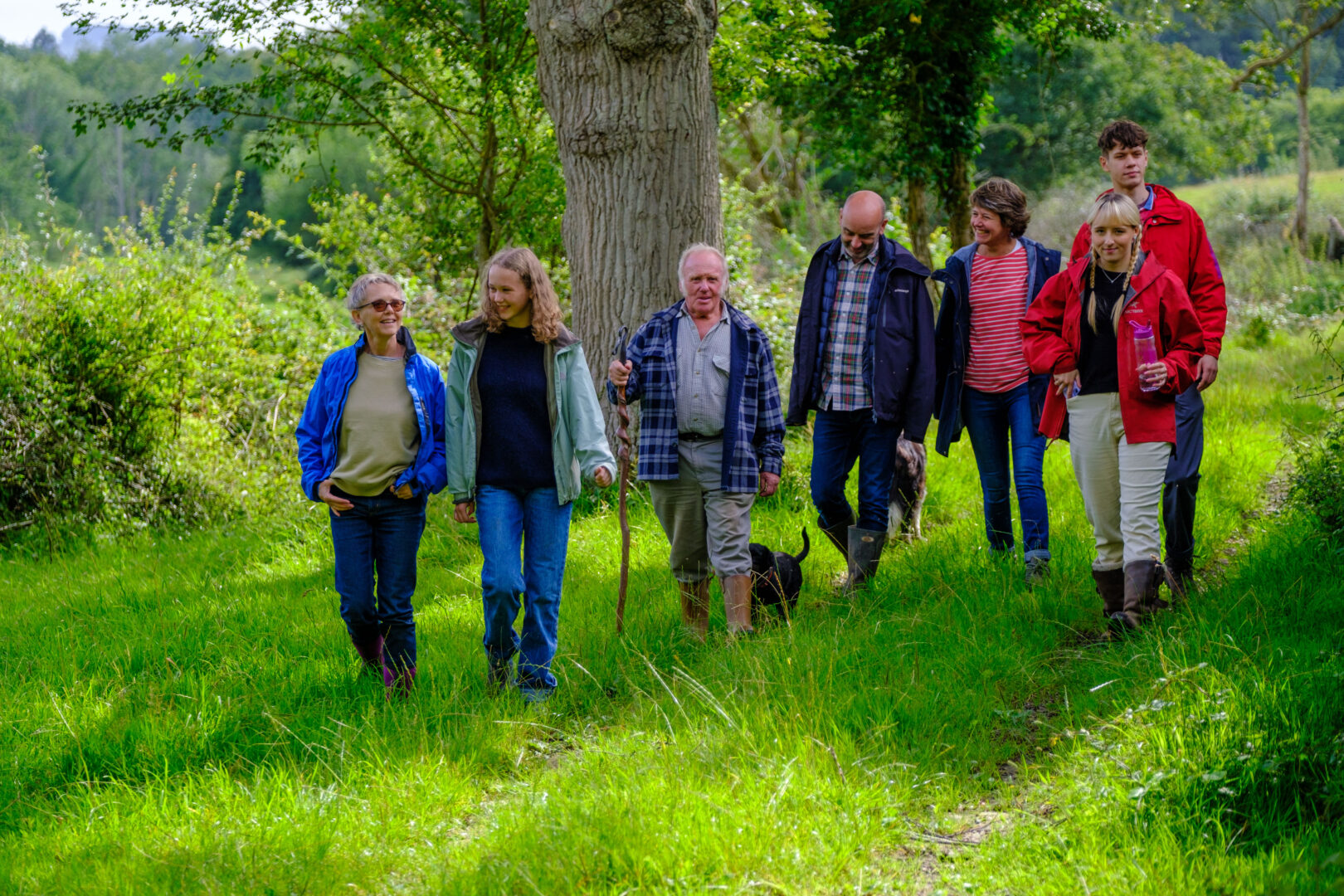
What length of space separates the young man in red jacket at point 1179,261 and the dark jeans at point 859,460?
140 cm

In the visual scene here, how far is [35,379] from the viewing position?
9.54m

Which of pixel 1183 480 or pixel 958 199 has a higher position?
pixel 958 199

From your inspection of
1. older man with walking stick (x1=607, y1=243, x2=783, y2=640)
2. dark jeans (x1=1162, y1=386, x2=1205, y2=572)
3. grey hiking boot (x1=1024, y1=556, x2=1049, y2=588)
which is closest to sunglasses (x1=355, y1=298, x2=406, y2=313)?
older man with walking stick (x1=607, y1=243, x2=783, y2=640)

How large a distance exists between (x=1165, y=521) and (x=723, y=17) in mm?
6774

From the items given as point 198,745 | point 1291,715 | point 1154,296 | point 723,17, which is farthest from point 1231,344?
point 198,745

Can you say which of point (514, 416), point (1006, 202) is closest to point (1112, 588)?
point (1006, 202)

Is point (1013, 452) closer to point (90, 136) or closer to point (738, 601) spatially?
point (738, 601)

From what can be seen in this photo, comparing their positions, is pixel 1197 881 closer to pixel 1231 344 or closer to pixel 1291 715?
pixel 1291 715

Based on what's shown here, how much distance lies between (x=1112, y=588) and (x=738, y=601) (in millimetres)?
1751

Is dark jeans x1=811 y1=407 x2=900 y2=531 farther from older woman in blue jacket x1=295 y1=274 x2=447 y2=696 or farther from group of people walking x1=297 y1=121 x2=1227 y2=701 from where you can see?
older woman in blue jacket x1=295 y1=274 x2=447 y2=696

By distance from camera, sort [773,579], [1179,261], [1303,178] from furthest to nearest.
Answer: [1303,178] → [773,579] → [1179,261]

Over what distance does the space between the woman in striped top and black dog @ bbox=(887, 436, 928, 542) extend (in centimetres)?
101

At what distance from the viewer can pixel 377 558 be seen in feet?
16.8

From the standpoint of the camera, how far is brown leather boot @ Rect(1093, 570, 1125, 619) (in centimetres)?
527
